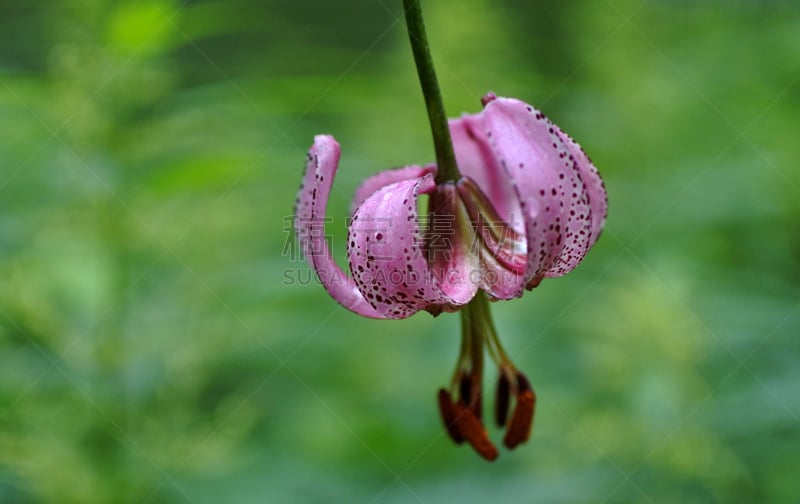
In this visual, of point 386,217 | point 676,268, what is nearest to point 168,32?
point 386,217

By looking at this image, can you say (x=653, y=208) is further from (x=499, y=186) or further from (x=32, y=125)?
(x=32, y=125)

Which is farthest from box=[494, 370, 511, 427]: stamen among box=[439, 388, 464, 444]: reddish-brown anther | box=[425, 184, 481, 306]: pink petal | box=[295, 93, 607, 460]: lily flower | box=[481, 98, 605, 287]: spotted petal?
box=[481, 98, 605, 287]: spotted petal

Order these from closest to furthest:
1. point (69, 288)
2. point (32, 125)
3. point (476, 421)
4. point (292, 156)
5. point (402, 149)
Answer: point (476, 421)
point (69, 288)
point (32, 125)
point (292, 156)
point (402, 149)

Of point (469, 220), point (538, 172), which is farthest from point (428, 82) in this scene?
point (469, 220)

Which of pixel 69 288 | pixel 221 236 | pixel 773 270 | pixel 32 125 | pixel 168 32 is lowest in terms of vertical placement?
pixel 773 270

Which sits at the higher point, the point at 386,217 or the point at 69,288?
the point at 386,217
